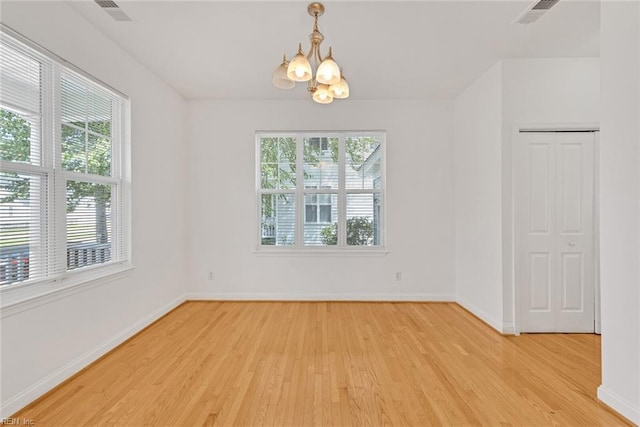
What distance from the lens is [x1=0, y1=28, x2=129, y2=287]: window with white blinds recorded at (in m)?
2.13

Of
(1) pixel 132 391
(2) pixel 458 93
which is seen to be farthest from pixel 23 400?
(2) pixel 458 93

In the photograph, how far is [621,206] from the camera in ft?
6.79

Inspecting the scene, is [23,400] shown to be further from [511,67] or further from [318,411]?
[511,67]

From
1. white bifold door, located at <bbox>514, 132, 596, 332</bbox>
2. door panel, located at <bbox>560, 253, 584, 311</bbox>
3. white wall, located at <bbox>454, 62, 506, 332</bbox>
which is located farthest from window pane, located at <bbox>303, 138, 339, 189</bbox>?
door panel, located at <bbox>560, 253, 584, 311</bbox>

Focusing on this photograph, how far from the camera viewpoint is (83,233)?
2.80 metres

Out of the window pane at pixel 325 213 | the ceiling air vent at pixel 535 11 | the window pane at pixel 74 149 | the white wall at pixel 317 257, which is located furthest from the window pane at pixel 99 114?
the ceiling air vent at pixel 535 11

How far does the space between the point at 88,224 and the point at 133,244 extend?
63cm

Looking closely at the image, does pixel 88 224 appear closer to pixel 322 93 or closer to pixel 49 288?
pixel 49 288

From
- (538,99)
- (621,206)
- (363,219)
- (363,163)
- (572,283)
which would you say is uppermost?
(538,99)

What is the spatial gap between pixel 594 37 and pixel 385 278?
3.48 metres

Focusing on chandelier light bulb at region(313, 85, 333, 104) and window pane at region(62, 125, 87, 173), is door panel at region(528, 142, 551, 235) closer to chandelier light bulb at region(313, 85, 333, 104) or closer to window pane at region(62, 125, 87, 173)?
chandelier light bulb at region(313, 85, 333, 104)

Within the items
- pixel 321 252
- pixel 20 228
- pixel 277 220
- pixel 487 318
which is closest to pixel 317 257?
pixel 321 252

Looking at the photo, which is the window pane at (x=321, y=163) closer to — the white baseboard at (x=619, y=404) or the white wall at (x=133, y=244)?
the white wall at (x=133, y=244)

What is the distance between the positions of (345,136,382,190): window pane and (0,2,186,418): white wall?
2426 millimetres
